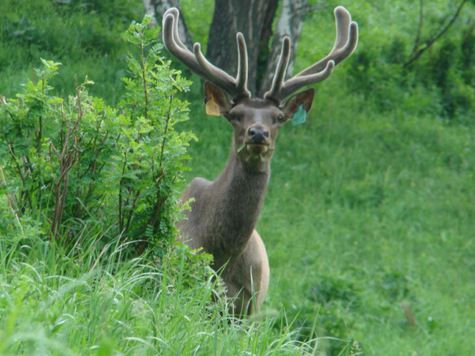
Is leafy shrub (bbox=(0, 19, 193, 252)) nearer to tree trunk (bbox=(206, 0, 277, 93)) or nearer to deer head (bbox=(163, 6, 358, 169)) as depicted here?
deer head (bbox=(163, 6, 358, 169))

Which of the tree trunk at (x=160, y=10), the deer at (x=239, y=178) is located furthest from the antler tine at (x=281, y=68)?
the tree trunk at (x=160, y=10)

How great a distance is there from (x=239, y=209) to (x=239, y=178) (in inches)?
7.8

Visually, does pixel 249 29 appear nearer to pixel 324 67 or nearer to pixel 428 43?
pixel 428 43

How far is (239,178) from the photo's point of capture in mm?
7461

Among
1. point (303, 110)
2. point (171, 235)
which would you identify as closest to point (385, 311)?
point (303, 110)

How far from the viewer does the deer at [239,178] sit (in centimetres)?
739

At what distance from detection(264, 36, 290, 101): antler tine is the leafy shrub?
1478 millimetres

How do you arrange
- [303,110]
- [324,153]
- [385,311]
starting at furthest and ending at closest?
[324,153]
[385,311]
[303,110]

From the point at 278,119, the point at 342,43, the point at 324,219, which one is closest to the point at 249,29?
the point at 324,219

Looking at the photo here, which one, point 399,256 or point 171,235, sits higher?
point 171,235

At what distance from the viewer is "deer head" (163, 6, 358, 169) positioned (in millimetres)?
7367

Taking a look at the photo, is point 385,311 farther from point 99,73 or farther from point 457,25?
point 457,25

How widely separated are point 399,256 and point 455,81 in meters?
5.59

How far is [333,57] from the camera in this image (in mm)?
8359
